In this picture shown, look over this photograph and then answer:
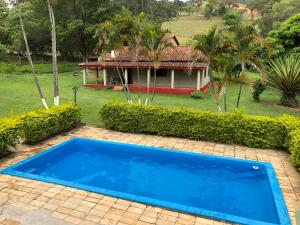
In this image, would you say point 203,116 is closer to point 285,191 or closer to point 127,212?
point 285,191

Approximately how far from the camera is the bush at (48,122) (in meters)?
9.84

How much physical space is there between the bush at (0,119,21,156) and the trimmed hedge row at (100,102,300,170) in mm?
3948

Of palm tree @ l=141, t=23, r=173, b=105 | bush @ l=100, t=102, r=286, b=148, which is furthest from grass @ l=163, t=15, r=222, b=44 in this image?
bush @ l=100, t=102, r=286, b=148

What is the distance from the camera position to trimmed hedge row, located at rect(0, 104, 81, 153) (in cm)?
877

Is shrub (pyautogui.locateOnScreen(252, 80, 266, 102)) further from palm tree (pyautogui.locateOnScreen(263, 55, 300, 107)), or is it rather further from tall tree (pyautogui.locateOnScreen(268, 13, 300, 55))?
tall tree (pyautogui.locateOnScreen(268, 13, 300, 55))

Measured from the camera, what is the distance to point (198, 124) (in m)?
10.9

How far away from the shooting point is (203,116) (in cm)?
1076

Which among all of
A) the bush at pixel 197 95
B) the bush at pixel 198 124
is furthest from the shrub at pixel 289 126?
the bush at pixel 197 95

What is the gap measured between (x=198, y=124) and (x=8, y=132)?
681cm

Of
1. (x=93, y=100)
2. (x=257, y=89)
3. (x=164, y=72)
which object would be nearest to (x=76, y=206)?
(x=93, y=100)

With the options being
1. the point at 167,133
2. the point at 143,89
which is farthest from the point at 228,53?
the point at 143,89

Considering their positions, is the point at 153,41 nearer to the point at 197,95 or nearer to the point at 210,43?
the point at 210,43

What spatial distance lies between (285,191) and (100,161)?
6.05 metres

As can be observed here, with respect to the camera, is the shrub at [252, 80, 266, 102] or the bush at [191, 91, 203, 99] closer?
the shrub at [252, 80, 266, 102]
